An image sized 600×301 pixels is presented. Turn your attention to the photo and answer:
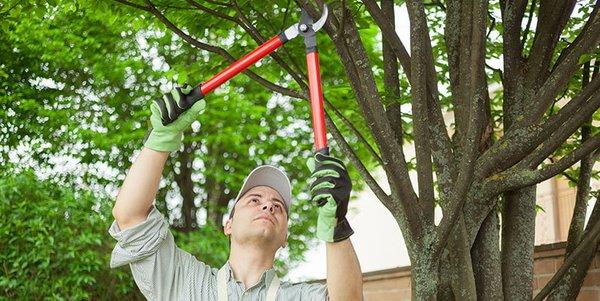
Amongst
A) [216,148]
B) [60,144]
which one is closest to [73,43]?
[60,144]

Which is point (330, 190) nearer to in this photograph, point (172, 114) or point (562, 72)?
point (172, 114)

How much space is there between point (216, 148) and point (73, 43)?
7.70 feet

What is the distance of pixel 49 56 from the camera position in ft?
40.1

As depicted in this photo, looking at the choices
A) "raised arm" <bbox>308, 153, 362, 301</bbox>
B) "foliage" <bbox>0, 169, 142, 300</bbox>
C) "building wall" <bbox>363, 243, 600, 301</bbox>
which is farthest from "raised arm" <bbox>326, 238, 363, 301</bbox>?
"foliage" <bbox>0, 169, 142, 300</bbox>

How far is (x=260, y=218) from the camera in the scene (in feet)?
9.20

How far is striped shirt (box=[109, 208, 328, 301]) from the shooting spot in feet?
8.86

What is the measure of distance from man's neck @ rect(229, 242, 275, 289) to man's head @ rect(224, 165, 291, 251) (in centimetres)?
2

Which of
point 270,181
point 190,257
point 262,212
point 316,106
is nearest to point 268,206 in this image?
point 262,212

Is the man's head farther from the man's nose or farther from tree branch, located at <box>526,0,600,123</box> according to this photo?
tree branch, located at <box>526,0,600,123</box>

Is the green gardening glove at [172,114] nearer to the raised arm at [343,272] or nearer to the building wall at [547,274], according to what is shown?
the raised arm at [343,272]

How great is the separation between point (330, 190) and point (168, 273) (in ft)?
2.46

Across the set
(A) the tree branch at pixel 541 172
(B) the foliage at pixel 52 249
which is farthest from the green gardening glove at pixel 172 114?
(B) the foliage at pixel 52 249

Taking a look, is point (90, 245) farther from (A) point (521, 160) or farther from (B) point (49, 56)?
(A) point (521, 160)

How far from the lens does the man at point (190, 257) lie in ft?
8.25
